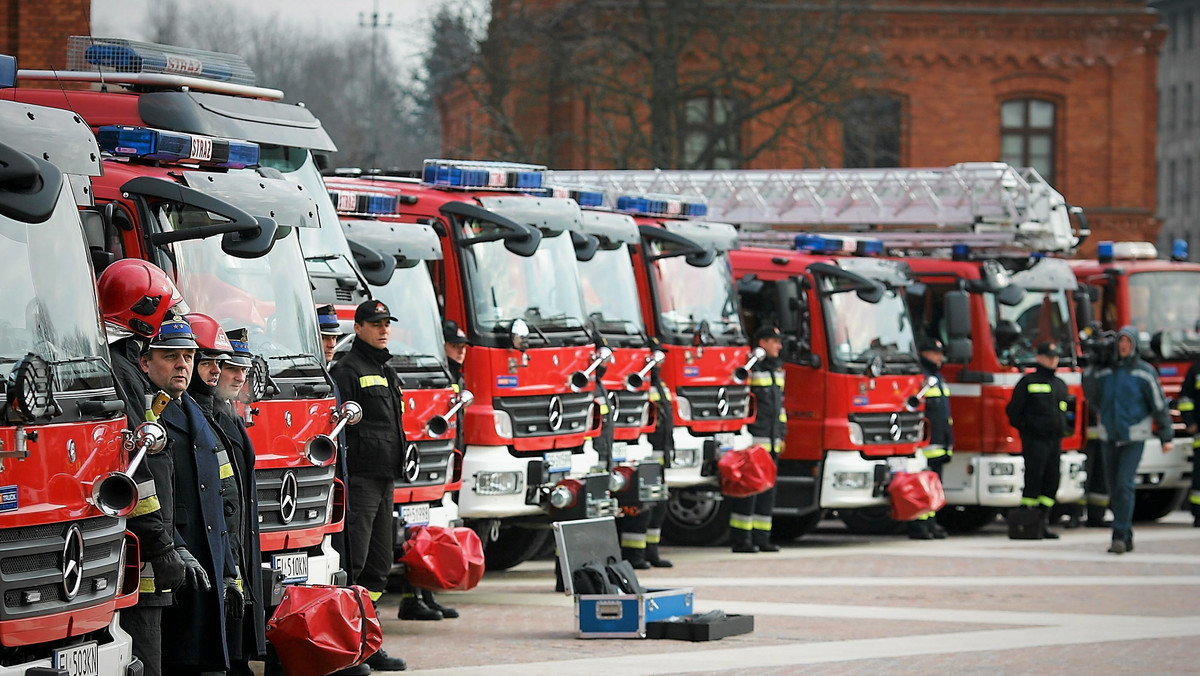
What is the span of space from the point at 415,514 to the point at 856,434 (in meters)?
6.83

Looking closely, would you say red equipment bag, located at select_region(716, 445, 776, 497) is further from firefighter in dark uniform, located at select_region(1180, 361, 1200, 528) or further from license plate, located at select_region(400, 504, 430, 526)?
firefighter in dark uniform, located at select_region(1180, 361, 1200, 528)

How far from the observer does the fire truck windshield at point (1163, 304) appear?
2203 cm

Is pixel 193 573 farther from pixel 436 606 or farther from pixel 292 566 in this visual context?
pixel 436 606

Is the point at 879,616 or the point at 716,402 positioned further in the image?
the point at 716,402

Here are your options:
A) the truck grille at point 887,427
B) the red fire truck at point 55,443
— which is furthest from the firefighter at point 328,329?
the truck grille at point 887,427

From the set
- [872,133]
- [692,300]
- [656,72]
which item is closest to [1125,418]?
[692,300]

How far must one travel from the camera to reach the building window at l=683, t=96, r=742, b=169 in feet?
122

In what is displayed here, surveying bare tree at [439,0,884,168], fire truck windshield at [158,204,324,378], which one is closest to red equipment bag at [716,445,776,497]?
fire truck windshield at [158,204,324,378]

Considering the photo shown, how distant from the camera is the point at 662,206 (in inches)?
703

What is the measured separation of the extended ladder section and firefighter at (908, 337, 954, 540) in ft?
6.48

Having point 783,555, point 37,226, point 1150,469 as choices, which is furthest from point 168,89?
point 1150,469

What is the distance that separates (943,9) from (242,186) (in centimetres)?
3206

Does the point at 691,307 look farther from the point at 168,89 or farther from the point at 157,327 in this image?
the point at 157,327

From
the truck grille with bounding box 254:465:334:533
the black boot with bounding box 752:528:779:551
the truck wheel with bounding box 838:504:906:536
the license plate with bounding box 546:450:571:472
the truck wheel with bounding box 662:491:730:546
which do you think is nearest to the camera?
the truck grille with bounding box 254:465:334:533
